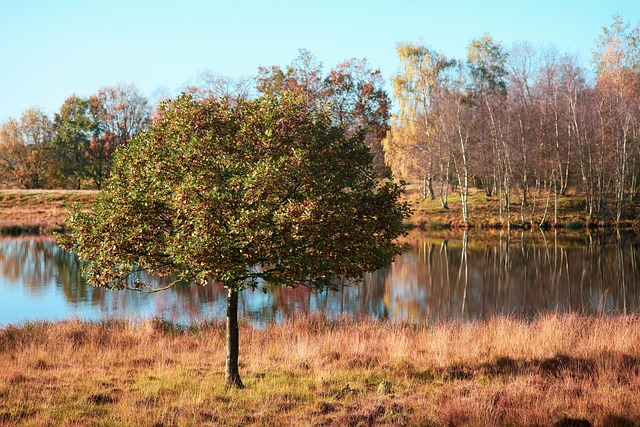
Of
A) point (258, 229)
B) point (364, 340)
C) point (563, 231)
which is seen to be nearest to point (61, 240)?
point (258, 229)

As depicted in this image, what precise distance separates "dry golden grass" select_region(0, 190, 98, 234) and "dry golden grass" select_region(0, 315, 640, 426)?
42777 millimetres

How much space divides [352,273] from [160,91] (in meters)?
77.5

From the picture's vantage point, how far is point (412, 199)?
6481 centimetres

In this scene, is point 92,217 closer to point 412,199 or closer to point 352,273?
point 352,273

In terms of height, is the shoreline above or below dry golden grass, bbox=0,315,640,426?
above

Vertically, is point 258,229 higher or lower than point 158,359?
higher

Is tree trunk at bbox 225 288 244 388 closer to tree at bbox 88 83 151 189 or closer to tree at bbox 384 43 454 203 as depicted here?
tree at bbox 384 43 454 203

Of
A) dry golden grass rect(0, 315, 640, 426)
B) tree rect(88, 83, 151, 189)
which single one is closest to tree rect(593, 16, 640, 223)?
dry golden grass rect(0, 315, 640, 426)

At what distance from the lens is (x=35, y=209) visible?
6412 centimetres

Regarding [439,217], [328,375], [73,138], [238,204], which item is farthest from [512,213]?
[73,138]

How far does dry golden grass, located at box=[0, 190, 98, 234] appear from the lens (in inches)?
2238

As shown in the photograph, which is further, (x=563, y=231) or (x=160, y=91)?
(x=160, y=91)

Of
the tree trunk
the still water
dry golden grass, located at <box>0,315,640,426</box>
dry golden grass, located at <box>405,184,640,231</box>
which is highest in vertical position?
dry golden grass, located at <box>405,184,640,231</box>

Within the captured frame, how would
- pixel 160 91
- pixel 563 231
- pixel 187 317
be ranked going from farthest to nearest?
pixel 160 91
pixel 563 231
pixel 187 317
